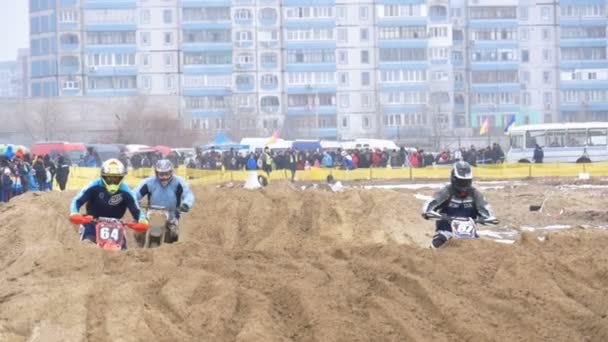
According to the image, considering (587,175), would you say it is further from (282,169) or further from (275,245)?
(275,245)

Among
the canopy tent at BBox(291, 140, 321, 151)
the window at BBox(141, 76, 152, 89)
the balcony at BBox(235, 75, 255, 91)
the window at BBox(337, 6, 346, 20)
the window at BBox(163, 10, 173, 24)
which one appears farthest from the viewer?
the window at BBox(337, 6, 346, 20)

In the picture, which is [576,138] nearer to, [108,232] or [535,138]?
[535,138]

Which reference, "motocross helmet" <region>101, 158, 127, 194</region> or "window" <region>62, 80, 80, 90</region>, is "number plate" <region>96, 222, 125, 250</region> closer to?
"motocross helmet" <region>101, 158, 127, 194</region>

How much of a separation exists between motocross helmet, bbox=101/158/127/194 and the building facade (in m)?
91.4

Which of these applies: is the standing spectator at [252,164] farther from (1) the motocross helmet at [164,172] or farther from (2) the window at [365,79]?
(2) the window at [365,79]

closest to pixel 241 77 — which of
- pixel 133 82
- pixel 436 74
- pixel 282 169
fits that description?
pixel 133 82

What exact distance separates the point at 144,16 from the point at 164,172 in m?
95.7

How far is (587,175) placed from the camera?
152 feet

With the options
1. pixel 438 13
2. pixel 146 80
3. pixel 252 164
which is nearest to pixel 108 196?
pixel 252 164

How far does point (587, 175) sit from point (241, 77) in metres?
65.5

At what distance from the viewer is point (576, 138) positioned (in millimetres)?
59906

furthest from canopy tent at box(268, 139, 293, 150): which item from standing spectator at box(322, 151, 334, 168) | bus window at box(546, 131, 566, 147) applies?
bus window at box(546, 131, 566, 147)

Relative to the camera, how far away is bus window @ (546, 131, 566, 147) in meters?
60.3

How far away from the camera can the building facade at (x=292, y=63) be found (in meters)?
108
